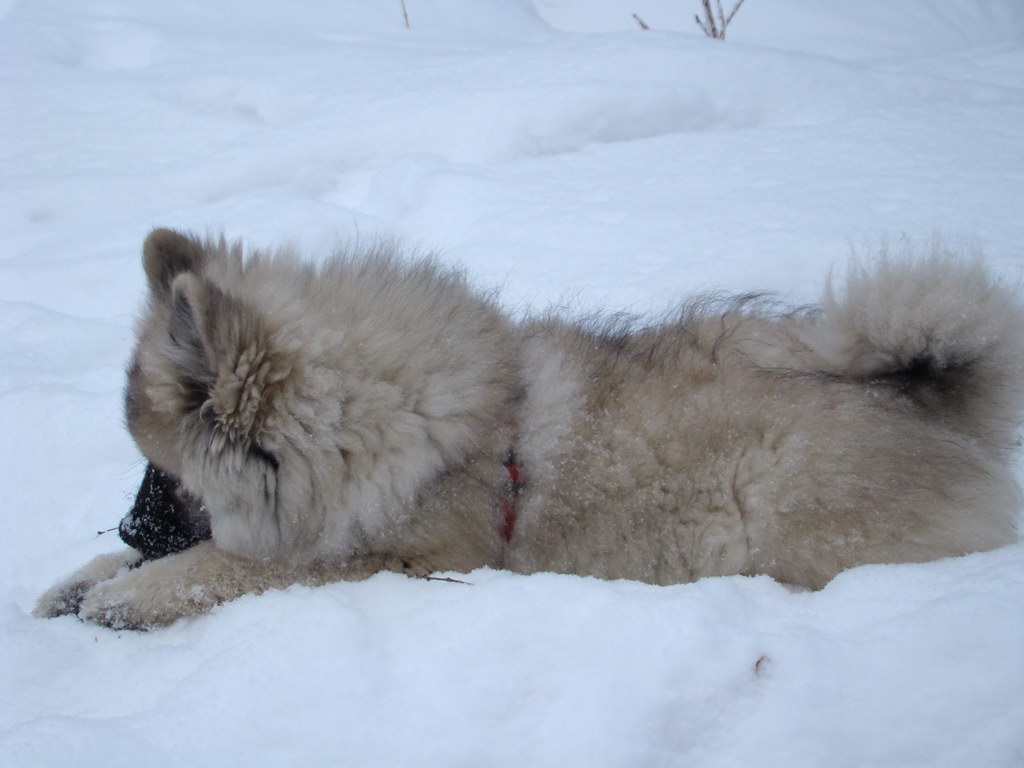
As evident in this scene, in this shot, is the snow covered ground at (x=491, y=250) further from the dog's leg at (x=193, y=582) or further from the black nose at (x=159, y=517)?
the black nose at (x=159, y=517)

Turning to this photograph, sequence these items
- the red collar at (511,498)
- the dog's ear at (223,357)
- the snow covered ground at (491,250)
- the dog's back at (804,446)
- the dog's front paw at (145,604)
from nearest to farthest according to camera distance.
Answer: the snow covered ground at (491,250)
the dog's ear at (223,357)
the dog's back at (804,446)
the dog's front paw at (145,604)
the red collar at (511,498)

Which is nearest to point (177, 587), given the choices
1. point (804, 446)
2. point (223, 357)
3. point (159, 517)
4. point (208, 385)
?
point (159, 517)

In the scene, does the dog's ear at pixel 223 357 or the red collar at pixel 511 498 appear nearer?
the dog's ear at pixel 223 357

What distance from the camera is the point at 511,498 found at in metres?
2.22

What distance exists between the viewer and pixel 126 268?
420 cm

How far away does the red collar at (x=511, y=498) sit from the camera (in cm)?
222

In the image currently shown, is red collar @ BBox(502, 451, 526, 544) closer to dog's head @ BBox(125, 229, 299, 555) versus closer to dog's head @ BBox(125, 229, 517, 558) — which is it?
dog's head @ BBox(125, 229, 517, 558)

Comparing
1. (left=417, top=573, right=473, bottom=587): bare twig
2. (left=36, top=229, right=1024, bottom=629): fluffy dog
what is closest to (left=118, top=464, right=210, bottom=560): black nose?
(left=36, top=229, right=1024, bottom=629): fluffy dog

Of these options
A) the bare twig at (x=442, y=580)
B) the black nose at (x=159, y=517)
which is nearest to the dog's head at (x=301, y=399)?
the black nose at (x=159, y=517)

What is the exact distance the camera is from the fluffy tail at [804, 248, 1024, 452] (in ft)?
6.73

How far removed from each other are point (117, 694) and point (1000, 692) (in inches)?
74.4

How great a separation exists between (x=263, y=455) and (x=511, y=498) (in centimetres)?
76

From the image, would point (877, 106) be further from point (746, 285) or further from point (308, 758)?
point (308, 758)

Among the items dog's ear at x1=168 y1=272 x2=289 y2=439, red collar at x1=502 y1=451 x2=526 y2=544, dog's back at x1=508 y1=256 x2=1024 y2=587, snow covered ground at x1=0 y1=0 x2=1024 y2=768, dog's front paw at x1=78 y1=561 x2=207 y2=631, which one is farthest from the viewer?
red collar at x1=502 y1=451 x2=526 y2=544
